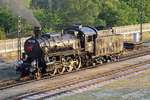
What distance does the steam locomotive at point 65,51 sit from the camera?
19422 millimetres

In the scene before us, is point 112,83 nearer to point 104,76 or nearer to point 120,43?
point 104,76

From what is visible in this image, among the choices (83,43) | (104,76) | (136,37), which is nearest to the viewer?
(104,76)

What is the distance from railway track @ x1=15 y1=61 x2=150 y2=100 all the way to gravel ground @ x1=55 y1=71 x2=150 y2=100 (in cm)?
77

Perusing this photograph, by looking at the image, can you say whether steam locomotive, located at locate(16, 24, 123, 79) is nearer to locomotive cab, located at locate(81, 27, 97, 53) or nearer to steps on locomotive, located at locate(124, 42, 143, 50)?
locomotive cab, located at locate(81, 27, 97, 53)

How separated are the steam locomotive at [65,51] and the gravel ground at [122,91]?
4.81 meters

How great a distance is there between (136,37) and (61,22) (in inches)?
570

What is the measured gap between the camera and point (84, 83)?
18.4 metres

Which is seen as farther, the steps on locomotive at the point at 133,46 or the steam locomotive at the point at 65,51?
the steps on locomotive at the point at 133,46

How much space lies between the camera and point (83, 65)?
23469 mm

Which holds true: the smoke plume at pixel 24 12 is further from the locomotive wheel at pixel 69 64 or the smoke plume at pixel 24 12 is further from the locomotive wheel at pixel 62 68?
the locomotive wheel at pixel 69 64

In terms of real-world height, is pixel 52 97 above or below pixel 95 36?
below

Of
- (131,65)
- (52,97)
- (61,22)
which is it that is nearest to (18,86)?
(52,97)

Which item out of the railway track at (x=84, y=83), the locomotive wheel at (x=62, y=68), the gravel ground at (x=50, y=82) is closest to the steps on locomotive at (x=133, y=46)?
the gravel ground at (x=50, y=82)

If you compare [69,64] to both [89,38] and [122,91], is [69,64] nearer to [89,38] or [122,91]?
[89,38]
